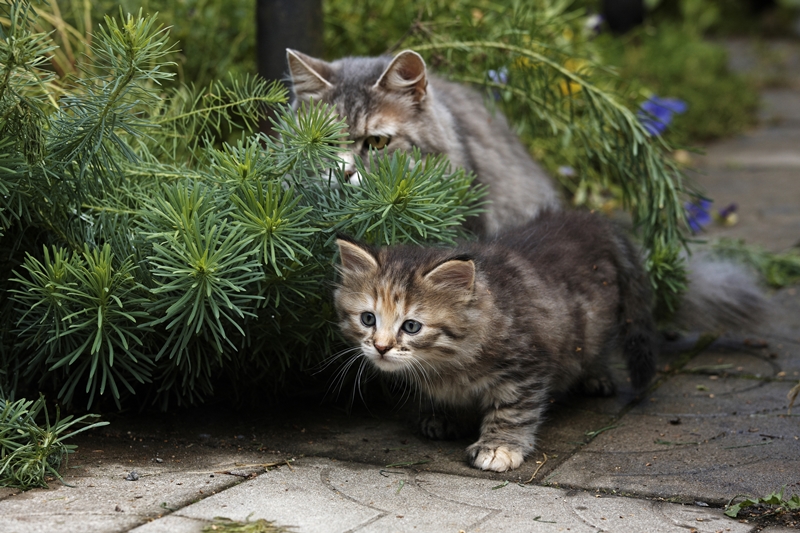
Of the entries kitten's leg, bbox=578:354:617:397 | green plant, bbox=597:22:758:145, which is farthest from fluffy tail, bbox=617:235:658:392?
green plant, bbox=597:22:758:145

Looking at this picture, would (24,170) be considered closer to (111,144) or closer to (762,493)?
(111,144)

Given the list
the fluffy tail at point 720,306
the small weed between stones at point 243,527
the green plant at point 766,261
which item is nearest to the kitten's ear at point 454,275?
the small weed between stones at point 243,527

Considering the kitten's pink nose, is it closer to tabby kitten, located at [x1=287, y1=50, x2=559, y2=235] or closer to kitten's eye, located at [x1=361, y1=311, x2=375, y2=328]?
kitten's eye, located at [x1=361, y1=311, x2=375, y2=328]

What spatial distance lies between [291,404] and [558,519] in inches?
53.0

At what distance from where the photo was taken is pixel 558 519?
233 cm

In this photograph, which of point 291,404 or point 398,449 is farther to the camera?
point 291,404

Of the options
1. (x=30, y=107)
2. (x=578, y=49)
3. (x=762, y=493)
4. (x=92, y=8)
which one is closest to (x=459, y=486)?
(x=762, y=493)

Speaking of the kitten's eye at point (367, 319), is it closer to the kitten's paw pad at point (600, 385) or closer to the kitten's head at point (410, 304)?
the kitten's head at point (410, 304)

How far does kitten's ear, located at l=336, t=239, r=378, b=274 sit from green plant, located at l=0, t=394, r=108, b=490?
36.9 inches

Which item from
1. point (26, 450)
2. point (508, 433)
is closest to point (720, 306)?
point (508, 433)

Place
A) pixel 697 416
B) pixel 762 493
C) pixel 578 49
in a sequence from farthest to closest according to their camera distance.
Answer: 1. pixel 578 49
2. pixel 697 416
3. pixel 762 493

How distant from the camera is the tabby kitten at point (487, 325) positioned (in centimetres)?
282

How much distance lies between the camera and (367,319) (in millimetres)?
2904

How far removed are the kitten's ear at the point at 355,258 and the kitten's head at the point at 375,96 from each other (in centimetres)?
90
